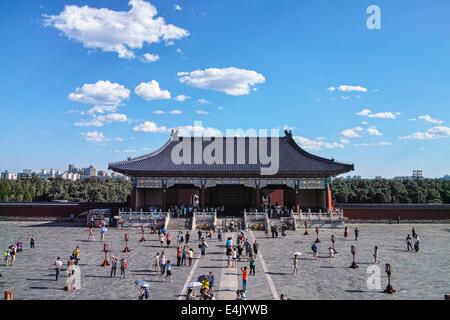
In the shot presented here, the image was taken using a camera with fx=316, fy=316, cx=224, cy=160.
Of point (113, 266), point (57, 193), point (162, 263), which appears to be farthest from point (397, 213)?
point (57, 193)

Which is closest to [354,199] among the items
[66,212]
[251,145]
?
[251,145]

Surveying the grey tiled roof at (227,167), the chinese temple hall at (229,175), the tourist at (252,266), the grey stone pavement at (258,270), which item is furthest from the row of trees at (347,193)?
the tourist at (252,266)

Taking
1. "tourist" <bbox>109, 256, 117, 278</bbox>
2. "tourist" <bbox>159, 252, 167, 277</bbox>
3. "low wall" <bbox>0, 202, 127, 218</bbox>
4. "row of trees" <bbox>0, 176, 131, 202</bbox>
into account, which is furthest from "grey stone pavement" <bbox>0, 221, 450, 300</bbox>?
"row of trees" <bbox>0, 176, 131, 202</bbox>

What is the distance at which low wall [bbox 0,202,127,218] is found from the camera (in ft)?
139

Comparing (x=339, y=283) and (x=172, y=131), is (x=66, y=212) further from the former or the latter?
(x=339, y=283)

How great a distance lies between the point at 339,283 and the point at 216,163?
2696 cm

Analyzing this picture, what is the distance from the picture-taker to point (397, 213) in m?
41.4

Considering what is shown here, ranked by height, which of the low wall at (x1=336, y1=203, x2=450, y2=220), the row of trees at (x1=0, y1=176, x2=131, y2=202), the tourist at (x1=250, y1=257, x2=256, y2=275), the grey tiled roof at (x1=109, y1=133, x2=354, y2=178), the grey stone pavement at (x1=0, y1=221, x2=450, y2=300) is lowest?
the grey stone pavement at (x1=0, y1=221, x2=450, y2=300)

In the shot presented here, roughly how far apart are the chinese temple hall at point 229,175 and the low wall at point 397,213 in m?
4.49

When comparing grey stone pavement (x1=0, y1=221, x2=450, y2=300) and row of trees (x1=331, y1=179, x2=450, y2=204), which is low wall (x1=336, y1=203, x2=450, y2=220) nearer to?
grey stone pavement (x1=0, y1=221, x2=450, y2=300)

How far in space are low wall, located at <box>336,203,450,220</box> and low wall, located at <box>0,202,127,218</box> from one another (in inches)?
1222

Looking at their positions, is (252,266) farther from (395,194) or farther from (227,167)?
(395,194)

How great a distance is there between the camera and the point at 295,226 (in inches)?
1380

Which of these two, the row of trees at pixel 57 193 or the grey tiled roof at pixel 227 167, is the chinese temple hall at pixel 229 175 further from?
the row of trees at pixel 57 193
